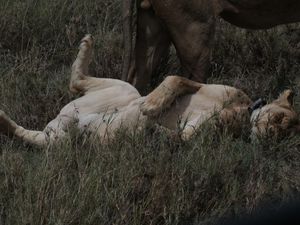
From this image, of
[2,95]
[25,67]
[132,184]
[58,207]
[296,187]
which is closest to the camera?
[58,207]

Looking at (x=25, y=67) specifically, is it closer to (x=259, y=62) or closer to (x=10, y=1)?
(x=10, y=1)

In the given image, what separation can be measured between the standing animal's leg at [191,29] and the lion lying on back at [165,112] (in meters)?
0.55

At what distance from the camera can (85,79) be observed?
5086 mm

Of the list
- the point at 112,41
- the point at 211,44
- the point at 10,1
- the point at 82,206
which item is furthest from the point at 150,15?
the point at 82,206

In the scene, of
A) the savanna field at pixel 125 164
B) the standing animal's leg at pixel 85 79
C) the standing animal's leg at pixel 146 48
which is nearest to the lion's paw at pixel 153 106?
the savanna field at pixel 125 164

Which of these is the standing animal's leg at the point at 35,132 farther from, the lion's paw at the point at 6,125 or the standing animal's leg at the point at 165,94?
the standing animal's leg at the point at 165,94

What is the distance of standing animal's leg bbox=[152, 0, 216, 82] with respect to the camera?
17.3 ft

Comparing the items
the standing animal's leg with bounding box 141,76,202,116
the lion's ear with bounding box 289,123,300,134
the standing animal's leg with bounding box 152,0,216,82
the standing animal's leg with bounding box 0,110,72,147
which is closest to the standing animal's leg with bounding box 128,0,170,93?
the standing animal's leg with bounding box 152,0,216,82

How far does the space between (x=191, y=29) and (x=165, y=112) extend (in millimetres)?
912

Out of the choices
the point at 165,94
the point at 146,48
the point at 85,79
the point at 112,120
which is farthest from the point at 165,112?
the point at 146,48

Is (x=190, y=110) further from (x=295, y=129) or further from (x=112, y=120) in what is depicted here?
(x=295, y=129)

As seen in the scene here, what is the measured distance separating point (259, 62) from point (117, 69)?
1242 mm

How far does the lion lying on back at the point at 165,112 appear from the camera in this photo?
14.9 ft

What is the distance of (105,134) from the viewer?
4441 mm
